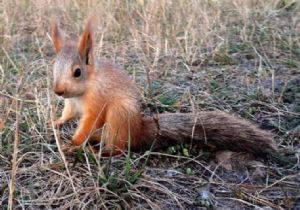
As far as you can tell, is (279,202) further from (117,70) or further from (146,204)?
(117,70)

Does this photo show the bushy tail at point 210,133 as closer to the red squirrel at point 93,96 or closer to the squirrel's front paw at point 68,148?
the red squirrel at point 93,96

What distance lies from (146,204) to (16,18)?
11.4 feet

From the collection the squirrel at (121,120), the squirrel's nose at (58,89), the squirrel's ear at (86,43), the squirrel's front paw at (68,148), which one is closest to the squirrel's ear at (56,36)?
the squirrel at (121,120)

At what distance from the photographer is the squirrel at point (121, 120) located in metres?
2.69

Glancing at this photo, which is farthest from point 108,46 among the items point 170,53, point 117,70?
point 117,70

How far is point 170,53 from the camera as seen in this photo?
4.47m

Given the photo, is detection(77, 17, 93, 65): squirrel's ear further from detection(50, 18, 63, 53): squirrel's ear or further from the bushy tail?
the bushy tail

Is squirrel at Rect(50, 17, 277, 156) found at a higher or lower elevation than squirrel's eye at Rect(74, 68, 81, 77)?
lower

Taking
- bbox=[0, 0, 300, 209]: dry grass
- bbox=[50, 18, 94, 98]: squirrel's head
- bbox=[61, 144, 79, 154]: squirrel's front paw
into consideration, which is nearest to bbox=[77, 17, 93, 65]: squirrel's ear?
bbox=[50, 18, 94, 98]: squirrel's head

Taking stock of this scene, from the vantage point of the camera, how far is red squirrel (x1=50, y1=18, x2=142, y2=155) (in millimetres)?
2678

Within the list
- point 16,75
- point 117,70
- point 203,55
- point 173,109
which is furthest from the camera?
point 203,55

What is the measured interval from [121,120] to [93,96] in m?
0.20

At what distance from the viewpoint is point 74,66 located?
2.69m

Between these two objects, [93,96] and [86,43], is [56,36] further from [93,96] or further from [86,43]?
[93,96]
